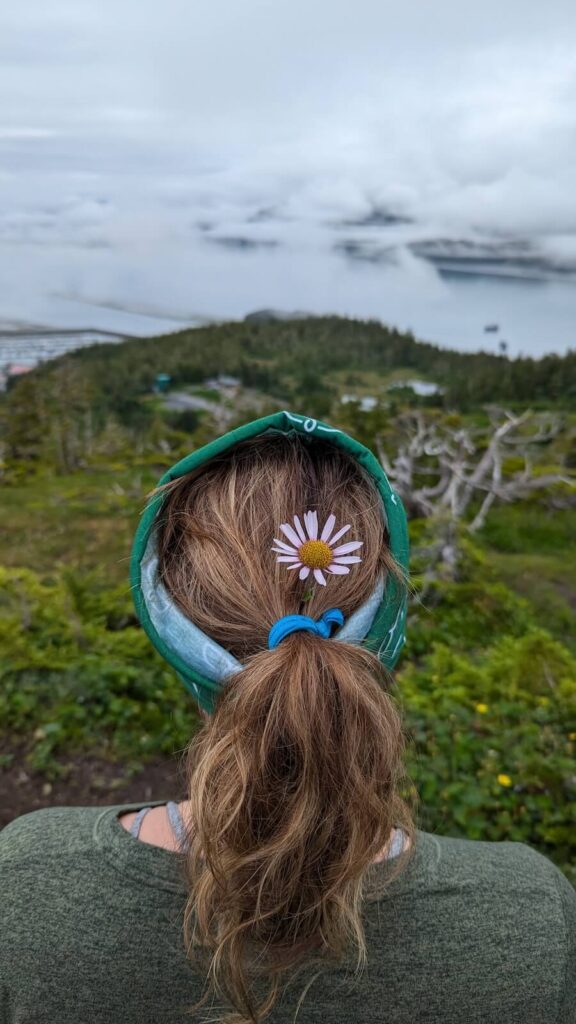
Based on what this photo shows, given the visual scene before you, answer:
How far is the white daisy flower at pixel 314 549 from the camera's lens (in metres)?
0.91

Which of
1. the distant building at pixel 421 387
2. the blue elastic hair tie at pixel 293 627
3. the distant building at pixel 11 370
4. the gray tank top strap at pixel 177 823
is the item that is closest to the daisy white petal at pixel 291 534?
the blue elastic hair tie at pixel 293 627

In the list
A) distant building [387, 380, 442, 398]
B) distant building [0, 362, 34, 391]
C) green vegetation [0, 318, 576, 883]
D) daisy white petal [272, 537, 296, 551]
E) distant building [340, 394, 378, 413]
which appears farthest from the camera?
distant building [0, 362, 34, 391]

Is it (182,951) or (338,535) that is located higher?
(338,535)

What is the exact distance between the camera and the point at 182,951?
0.87 m

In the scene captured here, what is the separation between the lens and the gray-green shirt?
86 cm

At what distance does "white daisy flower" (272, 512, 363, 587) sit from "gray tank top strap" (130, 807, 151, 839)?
1.48ft

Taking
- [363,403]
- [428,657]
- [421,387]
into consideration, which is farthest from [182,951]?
[421,387]

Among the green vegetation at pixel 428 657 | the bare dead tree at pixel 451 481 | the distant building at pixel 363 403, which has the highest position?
the distant building at pixel 363 403

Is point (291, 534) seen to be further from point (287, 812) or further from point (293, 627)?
point (287, 812)

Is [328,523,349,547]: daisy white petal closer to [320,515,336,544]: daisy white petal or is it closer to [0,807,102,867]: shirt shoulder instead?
[320,515,336,544]: daisy white petal

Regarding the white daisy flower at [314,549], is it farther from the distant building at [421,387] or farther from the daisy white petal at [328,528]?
the distant building at [421,387]

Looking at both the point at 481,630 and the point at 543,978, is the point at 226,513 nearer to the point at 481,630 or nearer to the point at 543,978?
the point at 543,978

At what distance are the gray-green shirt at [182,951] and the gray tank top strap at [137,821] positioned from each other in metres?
0.04

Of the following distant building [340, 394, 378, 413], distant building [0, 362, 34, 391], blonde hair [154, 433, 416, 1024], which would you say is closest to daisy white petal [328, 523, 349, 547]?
blonde hair [154, 433, 416, 1024]
